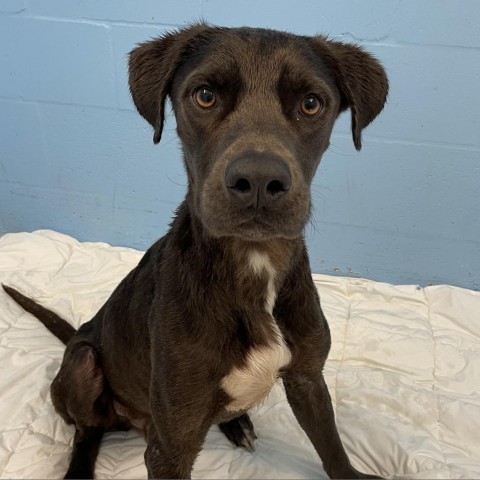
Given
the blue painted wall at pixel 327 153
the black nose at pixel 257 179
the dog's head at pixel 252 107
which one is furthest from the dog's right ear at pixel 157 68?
the blue painted wall at pixel 327 153

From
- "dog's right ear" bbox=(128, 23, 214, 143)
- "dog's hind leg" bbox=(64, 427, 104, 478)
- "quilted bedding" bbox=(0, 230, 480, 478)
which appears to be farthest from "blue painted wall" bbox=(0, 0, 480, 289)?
"dog's hind leg" bbox=(64, 427, 104, 478)

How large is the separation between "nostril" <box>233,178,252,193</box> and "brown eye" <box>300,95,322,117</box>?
1.13 ft

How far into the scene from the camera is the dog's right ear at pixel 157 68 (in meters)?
1.64

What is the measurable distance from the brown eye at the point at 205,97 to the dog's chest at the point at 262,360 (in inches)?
16.7

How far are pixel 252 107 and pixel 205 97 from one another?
0.46 feet

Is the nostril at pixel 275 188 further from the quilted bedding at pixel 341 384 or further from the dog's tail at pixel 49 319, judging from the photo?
the dog's tail at pixel 49 319

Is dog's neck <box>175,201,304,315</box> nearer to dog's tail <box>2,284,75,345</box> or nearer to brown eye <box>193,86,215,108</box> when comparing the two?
brown eye <box>193,86,215,108</box>

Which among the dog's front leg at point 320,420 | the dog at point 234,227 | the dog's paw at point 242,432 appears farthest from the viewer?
the dog's paw at point 242,432

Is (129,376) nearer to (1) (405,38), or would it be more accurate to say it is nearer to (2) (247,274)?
(2) (247,274)

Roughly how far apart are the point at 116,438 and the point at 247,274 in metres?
1.06

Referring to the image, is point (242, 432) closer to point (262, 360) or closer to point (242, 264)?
point (262, 360)

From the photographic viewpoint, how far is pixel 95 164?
3199 mm

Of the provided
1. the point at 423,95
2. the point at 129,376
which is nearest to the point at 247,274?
the point at 129,376

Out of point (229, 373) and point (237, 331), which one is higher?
point (237, 331)
